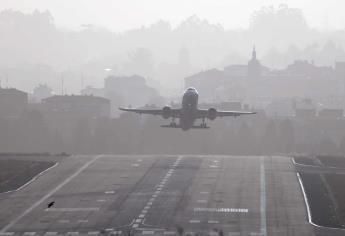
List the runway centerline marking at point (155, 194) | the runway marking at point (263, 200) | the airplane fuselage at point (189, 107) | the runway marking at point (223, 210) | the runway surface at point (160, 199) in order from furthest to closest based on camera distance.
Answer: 1. the airplane fuselage at point (189, 107)
2. the runway marking at point (223, 210)
3. the runway centerline marking at point (155, 194)
4. the runway marking at point (263, 200)
5. the runway surface at point (160, 199)

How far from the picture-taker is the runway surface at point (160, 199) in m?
80.9

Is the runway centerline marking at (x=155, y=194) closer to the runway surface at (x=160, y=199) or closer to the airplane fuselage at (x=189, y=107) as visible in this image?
the runway surface at (x=160, y=199)

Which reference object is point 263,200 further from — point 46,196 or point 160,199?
point 46,196

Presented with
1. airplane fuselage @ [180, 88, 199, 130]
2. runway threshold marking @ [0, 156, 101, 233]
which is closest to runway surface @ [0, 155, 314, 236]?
runway threshold marking @ [0, 156, 101, 233]

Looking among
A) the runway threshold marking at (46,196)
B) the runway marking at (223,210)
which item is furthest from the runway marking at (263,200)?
the runway threshold marking at (46,196)

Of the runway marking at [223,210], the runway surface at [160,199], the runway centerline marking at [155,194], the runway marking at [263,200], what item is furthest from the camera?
the runway marking at [223,210]

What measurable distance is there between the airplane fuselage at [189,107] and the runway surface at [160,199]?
752 centimetres

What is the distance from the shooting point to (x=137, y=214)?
86562 millimetres

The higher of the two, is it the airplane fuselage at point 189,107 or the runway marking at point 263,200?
the airplane fuselage at point 189,107

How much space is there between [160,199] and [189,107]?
1585 centimetres

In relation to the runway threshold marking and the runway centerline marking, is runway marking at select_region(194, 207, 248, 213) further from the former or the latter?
the runway threshold marking

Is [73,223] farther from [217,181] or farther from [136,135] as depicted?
[136,135]

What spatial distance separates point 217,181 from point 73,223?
1167 inches

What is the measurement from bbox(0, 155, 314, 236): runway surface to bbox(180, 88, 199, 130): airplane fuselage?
296 inches
